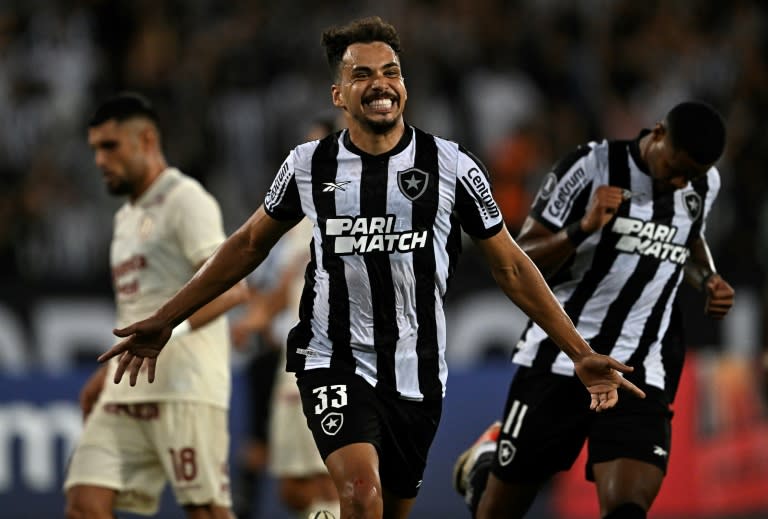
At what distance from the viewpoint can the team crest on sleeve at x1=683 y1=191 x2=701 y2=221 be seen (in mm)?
6598

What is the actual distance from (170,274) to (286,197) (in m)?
1.52

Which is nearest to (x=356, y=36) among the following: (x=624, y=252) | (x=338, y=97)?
(x=338, y=97)

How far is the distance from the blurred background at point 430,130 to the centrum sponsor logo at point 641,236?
4646mm

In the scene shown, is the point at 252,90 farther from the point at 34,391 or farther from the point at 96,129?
the point at 96,129

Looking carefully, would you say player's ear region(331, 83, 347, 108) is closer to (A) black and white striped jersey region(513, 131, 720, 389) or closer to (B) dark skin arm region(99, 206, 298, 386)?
(B) dark skin arm region(99, 206, 298, 386)

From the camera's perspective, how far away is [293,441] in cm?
903

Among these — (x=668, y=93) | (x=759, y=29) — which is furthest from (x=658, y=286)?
(x=759, y=29)

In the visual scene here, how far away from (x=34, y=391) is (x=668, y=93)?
6.79 meters

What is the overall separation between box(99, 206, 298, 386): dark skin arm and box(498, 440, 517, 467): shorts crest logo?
172cm

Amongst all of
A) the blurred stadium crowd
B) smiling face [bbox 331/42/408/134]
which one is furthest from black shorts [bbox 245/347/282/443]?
smiling face [bbox 331/42/408/134]

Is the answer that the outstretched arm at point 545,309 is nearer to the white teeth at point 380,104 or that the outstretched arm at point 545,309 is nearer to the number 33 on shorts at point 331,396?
the white teeth at point 380,104

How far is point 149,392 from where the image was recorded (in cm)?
689

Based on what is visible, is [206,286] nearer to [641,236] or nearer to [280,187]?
[280,187]

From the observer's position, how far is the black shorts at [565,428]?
6387 millimetres
